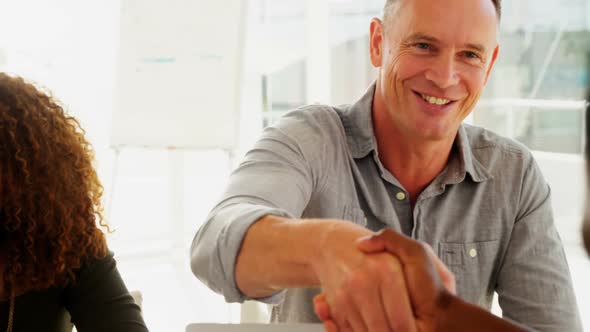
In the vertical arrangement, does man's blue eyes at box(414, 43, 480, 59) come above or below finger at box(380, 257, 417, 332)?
above

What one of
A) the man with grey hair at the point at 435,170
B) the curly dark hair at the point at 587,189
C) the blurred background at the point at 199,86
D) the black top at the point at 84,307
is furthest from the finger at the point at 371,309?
the blurred background at the point at 199,86

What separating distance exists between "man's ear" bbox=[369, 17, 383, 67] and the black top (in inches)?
29.2

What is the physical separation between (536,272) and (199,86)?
7.72 feet

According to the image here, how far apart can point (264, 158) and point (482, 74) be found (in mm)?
493

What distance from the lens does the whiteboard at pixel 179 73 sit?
337 cm

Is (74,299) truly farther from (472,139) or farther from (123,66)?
(123,66)

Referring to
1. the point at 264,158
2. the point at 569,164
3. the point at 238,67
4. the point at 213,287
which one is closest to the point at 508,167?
the point at 264,158

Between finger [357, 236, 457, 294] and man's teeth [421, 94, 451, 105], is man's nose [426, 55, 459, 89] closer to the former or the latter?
man's teeth [421, 94, 451, 105]

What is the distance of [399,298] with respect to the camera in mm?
597

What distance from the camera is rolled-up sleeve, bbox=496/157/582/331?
4.26 feet

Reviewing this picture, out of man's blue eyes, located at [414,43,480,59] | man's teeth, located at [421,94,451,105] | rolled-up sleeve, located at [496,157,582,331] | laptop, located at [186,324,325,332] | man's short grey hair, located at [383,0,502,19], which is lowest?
rolled-up sleeve, located at [496,157,582,331]

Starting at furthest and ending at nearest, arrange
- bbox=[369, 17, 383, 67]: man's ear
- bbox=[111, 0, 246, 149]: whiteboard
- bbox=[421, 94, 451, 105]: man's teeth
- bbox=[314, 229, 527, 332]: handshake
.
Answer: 1. bbox=[111, 0, 246, 149]: whiteboard
2. bbox=[369, 17, 383, 67]: man's ear
3. bbox=[421, 94, 451, 105]: man's teeth
4. bbox=[314, 229, 527, 332]: handshake

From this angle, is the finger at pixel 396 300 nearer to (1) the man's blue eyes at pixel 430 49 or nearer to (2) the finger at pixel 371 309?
(2) the finger at pixel 371 309

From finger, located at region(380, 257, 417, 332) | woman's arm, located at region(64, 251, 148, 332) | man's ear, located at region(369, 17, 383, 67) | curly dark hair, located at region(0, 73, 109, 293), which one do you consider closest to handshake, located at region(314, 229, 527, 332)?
finger, located at region(380, 257, 417, 332)
